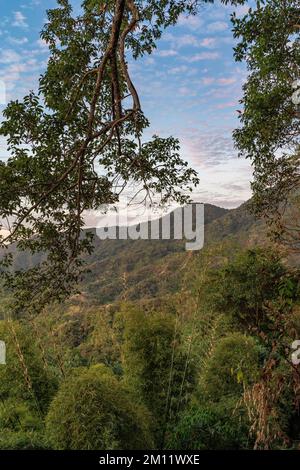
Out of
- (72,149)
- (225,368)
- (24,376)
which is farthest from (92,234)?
(225,368)

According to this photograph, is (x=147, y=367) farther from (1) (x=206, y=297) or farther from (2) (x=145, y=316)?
(1) (x=206, y=297)

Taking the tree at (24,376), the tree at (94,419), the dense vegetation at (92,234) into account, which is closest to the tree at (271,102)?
the dense vegetation at (92,234)

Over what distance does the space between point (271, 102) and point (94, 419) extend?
368cm

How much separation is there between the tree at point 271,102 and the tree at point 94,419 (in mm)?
2426

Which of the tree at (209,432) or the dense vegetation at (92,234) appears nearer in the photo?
the dense vegetation at (92,234)

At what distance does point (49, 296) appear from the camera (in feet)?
12.4

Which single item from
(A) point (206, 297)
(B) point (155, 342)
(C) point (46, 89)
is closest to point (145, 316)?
(B) point (155, 342)

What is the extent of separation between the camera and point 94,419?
4.17m

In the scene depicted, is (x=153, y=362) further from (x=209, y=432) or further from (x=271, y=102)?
(x=271, y=102)

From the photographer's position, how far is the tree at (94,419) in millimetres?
4129

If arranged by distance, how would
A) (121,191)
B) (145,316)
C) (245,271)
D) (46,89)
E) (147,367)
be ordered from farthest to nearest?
(245,271)
(145,316)
(147,367)
(121,191)
(46,89)

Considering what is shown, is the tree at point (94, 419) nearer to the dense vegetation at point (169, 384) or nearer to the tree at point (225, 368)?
the dense vegetation at point (169, 384)

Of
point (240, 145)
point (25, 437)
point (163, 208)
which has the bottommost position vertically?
point (25, 437)
